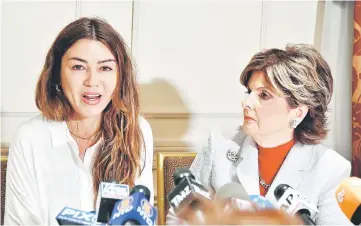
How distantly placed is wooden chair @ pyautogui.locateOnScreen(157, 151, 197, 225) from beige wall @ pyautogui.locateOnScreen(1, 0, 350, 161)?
0.03m

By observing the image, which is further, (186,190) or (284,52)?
(284,52)

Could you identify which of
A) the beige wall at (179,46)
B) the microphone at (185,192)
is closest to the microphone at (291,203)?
the microphone at (185,192)

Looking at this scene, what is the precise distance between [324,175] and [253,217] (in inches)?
23.0

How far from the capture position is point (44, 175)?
159 centimetres

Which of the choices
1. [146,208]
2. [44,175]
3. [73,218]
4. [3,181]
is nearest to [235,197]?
[146,208]

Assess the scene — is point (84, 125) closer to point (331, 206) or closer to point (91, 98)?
point (91, 98)

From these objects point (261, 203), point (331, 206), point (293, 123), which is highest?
point (293, 123)

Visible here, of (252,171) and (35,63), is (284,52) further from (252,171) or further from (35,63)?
(35,63)

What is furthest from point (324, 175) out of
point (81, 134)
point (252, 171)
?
point (81, 134)

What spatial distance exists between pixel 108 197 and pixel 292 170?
608 millimetres

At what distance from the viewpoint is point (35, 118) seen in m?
1.61

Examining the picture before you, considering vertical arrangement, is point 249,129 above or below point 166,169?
above

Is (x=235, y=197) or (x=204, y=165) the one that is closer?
(x=235, y=197)

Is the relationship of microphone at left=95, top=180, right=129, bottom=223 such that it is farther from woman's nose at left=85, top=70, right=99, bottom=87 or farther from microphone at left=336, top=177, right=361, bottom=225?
microphone at left=336, top=177, right=361, bottom=225
